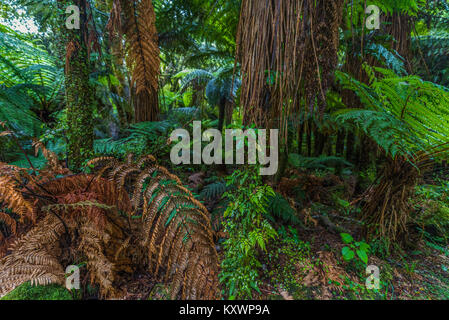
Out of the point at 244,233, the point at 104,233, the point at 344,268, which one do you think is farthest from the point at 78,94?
the point at 344,268

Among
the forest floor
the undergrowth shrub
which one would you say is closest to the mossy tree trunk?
the undergrowth shrub

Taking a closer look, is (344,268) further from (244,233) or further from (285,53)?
(285,53)

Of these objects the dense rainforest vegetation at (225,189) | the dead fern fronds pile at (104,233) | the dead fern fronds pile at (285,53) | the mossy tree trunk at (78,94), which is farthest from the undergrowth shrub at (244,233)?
the mossy tree trunk at (78,94)

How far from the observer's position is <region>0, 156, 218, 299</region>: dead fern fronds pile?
951mm

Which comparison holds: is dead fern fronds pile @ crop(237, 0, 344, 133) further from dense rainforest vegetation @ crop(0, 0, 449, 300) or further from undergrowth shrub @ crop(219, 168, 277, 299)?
undergrowth shrub @ crop(219, 168, 277, 299)

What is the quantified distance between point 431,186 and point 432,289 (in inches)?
41.5

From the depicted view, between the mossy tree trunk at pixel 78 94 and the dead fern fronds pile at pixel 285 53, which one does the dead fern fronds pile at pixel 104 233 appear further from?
the dead fern fronds pile at pixel 285 53

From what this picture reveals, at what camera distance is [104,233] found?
105 centimetres

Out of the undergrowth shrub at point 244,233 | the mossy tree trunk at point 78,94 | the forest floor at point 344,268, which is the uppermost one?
the mossy tree trunk at point 78,94

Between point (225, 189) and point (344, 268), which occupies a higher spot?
point (225, 189)

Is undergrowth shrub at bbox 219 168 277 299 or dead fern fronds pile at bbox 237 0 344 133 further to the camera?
undergrowth shrub at bbox 219 168 277 299

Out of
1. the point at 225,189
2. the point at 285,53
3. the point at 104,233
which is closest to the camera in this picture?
the point at 285,53

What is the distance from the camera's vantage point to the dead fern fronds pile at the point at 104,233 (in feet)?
3.12
